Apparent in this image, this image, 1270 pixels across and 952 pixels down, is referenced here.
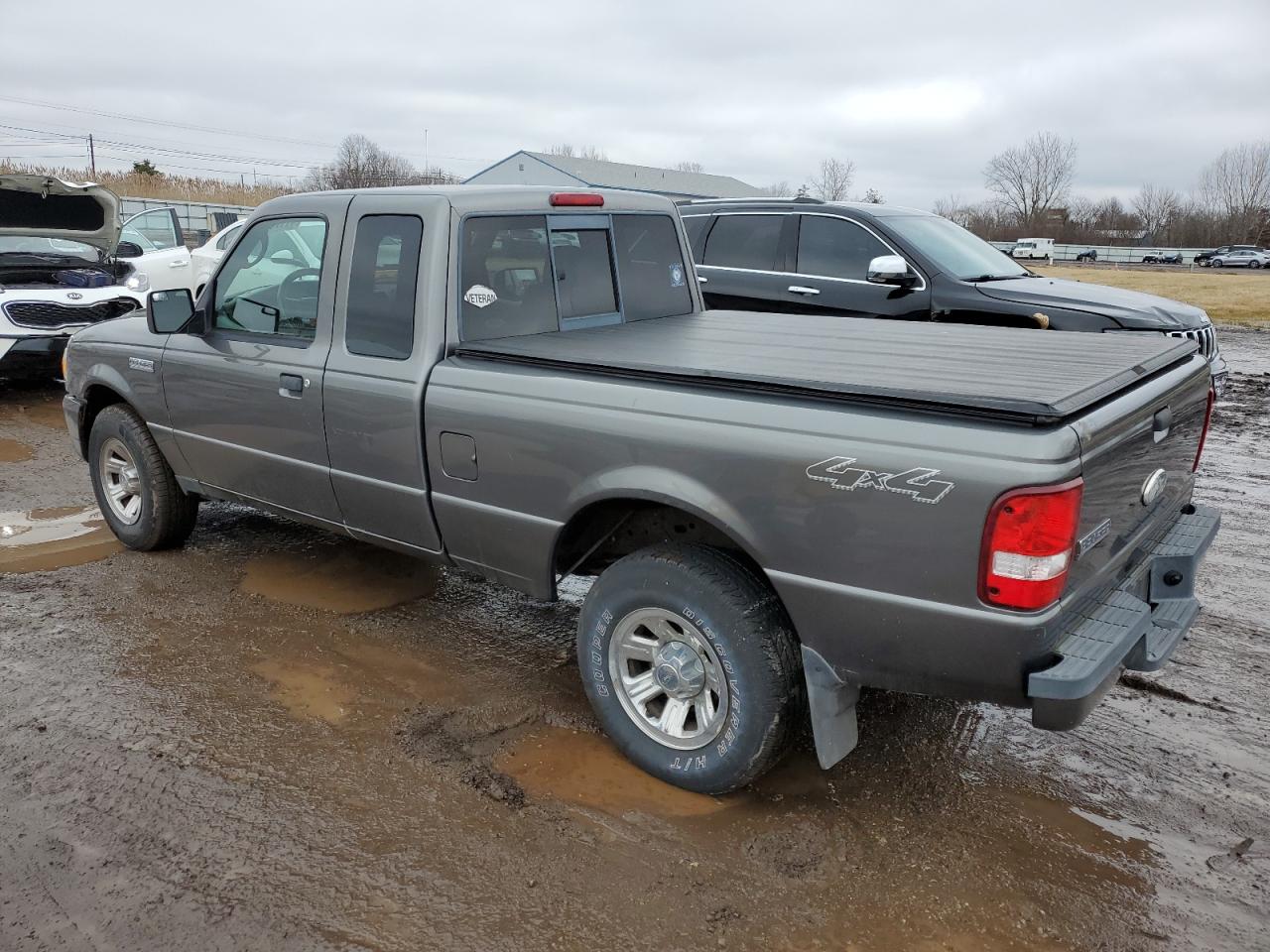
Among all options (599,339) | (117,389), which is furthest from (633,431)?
(117,389)

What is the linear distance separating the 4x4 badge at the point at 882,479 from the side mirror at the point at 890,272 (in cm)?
472

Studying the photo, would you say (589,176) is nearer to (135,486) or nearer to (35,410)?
(35,410)

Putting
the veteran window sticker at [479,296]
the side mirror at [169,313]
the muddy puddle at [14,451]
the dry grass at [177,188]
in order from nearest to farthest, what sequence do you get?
1. the veteran window sticker at [479,296]
2. the side mirror at [169,313]
3. the muddy puddle at [14,451]
4. the dry grass at [177,188]

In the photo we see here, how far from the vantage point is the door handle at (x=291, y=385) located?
14.0ft

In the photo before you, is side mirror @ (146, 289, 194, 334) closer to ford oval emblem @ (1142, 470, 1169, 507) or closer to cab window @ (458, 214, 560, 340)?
cab window @ (458, 214, 560, 340)

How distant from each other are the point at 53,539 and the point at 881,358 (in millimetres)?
5067

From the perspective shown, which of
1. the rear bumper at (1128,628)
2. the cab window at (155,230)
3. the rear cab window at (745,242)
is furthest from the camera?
the cab window at (155,230)

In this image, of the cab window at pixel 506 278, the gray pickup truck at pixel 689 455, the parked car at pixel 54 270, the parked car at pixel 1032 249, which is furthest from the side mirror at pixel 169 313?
the parked car at pixel 1032 249

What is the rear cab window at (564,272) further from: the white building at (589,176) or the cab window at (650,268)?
the white building at (589,176)

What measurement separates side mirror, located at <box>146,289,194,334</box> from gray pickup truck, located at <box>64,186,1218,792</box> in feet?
0.07

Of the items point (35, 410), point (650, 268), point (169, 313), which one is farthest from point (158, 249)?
point (650, 268)

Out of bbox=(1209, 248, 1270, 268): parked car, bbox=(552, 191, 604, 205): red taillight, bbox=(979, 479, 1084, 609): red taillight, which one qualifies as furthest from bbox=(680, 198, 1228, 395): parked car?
bbox=(1209, 248, 1270, 268): parked car

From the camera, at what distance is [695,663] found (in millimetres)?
3221

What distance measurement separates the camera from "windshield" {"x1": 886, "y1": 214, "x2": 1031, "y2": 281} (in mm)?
7395
